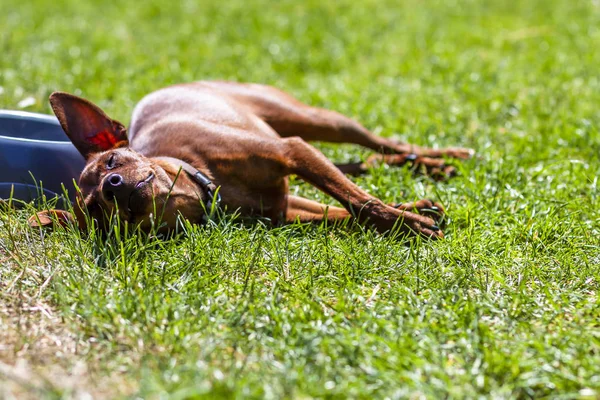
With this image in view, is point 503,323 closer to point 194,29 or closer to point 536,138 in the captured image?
point 536,138

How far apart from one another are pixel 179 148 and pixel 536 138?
8.17ft

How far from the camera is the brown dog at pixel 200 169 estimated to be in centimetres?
351

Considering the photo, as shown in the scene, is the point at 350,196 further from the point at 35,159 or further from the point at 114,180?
the point at 35,159

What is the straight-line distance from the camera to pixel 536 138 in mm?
4992

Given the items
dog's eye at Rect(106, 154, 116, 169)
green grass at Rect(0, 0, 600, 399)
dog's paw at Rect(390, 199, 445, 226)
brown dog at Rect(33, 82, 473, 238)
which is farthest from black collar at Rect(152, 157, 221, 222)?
dog's paw at Rect(390, 199, 445, 226)

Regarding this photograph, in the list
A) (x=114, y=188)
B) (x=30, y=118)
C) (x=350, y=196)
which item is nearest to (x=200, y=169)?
(x=114, y=188)

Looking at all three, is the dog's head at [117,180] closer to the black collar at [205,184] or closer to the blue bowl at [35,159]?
the black collar at [205,184]

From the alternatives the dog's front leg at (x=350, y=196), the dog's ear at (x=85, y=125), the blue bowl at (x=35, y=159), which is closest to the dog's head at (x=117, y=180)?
the dog's ear at (x=85, y=125)

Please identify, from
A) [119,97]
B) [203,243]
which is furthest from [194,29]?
[203,243]

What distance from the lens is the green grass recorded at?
7.93ft

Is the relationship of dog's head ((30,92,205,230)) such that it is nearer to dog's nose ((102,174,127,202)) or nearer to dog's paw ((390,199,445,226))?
dog's nose ((102,174,127,202))

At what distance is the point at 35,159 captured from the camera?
3811mm

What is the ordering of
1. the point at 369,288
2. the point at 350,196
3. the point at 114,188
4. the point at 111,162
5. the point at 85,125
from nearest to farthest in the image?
the point at 369,288, the point at 114,188, the point at 111,162, the point at 350,196, the point at 85,125

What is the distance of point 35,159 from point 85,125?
1.03 ft
